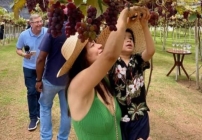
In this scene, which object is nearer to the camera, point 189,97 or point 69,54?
point 69,54

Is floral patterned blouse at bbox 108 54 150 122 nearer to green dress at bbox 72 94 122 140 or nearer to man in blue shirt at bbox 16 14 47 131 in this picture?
green dress at bbox 72 94 122 140

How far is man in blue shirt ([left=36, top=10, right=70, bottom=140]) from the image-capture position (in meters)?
3.29

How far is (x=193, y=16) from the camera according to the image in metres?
5.25

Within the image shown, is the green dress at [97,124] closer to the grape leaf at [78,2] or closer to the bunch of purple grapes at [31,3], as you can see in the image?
the bunch of purple grapes at [31,3]

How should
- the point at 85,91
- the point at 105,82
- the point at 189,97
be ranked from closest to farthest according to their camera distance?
the point at 85,91, the point at 105,82, the point at 189,97

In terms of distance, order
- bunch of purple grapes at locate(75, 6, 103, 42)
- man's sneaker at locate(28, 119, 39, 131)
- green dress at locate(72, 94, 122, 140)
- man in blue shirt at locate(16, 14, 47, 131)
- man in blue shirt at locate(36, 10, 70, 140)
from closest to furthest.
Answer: bunch of purple grapes at locate(75, 6, 103, 42) < green dress at locate(72, 94, 122, 140) < man in blue shirt at locate(36, 10, 70, 140) < man in blue shirt at locate(16, 14, 47, 131) < man's sneaker at locate(28, 119, 39, 131)

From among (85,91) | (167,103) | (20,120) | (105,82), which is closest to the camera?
(85,91)

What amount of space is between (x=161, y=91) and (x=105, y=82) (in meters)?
5.67

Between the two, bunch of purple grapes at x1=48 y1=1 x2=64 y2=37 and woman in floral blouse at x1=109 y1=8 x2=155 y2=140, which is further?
woman in floral blouse at x1=109 y1=8 x2=155 y2=140

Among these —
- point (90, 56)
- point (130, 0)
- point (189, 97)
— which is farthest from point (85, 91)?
point (189, 97)

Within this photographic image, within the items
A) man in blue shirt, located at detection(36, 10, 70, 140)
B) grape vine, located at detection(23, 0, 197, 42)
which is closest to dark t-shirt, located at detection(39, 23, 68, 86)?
man in blue shirt, located at detection(36, 10, 70, 140)

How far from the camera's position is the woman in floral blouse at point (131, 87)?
2.04 metres

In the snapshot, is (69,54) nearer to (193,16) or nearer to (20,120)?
(20,120)

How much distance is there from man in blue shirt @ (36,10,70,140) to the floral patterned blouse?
1097 mm
